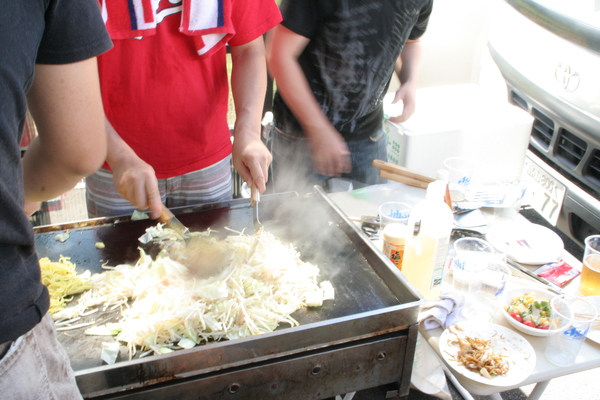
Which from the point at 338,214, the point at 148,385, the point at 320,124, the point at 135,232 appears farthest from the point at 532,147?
the point at 148,385

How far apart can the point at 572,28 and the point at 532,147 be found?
41.0 inches

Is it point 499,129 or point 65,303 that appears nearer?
point 65,303

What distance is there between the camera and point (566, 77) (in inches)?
132

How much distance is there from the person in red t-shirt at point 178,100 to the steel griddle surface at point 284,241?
22 cm

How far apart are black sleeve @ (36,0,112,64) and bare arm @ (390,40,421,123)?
2583 millimetres

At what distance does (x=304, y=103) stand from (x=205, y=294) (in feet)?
4.71

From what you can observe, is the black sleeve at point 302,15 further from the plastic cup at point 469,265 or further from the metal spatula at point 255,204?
the plastic cup at point 469,265

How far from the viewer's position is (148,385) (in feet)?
4.70

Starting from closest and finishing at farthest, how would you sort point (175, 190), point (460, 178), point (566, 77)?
point (175, 190), point (460, 178), point (566, 77)

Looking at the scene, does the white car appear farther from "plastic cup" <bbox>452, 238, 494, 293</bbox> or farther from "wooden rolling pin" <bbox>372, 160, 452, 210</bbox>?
"plastic cup" <bbox>452, 238, 494, 293</bbox>

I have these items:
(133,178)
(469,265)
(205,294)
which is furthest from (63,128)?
(469,265)

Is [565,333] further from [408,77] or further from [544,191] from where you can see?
[544,191]

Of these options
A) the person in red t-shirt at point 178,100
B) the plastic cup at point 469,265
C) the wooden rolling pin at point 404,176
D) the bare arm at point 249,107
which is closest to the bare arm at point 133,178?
the person in red t-shirt at point 178,100

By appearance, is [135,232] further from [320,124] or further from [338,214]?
[320,124]
